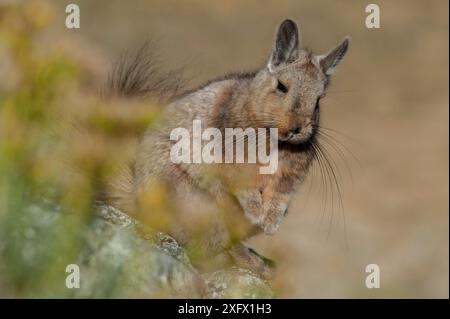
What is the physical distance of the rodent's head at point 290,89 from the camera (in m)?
8.38

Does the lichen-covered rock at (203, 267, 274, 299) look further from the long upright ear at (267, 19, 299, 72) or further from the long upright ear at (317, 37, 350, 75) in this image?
the long upright ear at (317, 37, 350, 75)

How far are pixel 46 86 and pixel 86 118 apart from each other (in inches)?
56.3

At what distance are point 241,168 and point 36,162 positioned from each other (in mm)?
2422

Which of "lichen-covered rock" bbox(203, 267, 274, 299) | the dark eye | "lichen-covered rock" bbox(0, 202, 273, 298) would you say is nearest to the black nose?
the dark eye

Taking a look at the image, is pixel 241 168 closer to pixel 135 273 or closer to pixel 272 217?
pixel 272 217

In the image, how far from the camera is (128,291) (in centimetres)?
637

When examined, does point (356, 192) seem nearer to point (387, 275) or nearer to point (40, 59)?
point (387, 275)

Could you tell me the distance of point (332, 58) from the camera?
8820mm

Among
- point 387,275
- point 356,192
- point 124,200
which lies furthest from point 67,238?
point 356,192

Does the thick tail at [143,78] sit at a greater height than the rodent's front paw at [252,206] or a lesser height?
greater

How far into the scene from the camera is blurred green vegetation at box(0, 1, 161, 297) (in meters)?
6.27

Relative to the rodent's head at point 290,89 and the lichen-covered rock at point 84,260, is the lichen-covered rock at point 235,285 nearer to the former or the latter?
the lichen-covered rock at point 84,260

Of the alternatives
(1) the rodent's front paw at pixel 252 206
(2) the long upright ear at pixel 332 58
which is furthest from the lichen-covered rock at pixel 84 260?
(2) the long upright ear at pixel 332 58

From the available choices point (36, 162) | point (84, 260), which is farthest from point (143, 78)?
point (84, 260)
